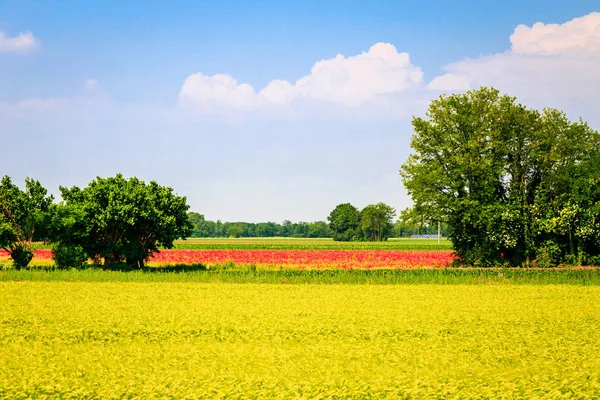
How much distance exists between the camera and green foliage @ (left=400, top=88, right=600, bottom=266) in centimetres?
5253

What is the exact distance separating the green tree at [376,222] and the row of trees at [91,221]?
437ft

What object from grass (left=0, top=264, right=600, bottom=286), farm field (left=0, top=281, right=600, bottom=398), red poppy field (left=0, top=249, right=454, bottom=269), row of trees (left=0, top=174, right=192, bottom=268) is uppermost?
row of trees (left=0, top=174, right=192, bottom=268)

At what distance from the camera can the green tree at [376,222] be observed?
7067 inches

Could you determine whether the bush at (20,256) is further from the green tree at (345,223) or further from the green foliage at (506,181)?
the green tree at (345,223)

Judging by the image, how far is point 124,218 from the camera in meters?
46.5

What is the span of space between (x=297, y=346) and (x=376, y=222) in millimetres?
164974

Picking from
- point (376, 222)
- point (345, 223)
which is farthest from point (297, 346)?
point (345, 223)

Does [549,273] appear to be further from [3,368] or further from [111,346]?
[3,368]

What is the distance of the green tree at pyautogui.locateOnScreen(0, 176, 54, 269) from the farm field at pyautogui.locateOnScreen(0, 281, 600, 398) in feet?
62.4

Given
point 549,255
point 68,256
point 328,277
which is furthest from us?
point 549,255

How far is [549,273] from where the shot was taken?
42.5 meters

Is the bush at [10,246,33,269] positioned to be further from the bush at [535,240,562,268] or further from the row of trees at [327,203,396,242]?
the row of trees at [327,203,396,242]

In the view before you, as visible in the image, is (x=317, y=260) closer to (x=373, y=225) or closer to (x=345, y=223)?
(x=373, y=225)

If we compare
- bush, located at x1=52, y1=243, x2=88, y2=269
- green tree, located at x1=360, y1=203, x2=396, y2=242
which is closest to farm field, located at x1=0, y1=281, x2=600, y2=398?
bush, located at x1=52, y1=243, x2=88, y2=269
